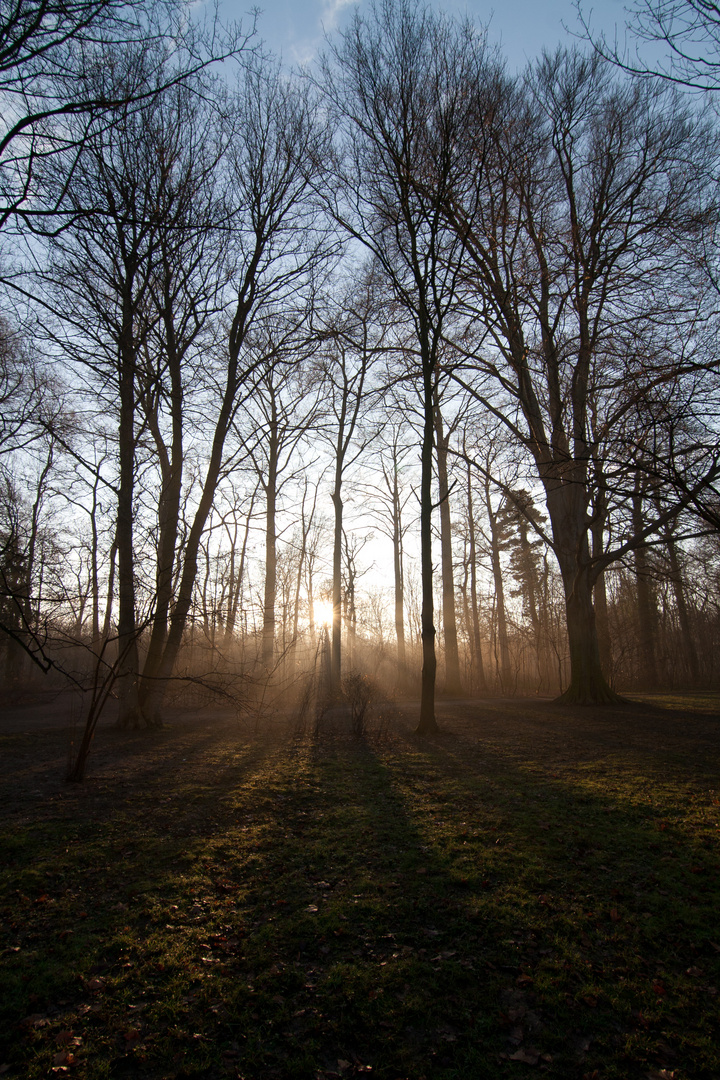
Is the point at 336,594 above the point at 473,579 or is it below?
below

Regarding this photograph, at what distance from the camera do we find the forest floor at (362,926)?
2180 mm

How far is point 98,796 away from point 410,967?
3898 mm

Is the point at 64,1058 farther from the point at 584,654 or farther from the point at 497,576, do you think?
the point at 497,576

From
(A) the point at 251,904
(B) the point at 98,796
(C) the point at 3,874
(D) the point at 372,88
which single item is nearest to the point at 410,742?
(B) the point at 98,796

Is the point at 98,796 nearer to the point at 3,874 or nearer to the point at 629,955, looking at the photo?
the point at 3,874

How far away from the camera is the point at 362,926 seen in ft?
10.1

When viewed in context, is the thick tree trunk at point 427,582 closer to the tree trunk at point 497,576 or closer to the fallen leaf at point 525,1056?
the fallen leaf at point 525,1056

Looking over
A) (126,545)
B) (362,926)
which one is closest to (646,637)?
(126,545)

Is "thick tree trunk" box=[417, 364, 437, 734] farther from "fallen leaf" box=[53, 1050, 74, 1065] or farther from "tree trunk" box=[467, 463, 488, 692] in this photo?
"tree trunk" box=[467, 463, 488, 692]

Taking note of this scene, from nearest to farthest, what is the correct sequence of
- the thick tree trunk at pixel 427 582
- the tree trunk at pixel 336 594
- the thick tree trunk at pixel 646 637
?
the thick tree trunk at pixel 427 582
the tree trunk at pixel 336 594
the thick tree trunk at pixel 646 637

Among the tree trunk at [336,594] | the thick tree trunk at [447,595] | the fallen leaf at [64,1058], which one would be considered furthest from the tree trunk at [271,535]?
the fallen leaf at [64,1058]

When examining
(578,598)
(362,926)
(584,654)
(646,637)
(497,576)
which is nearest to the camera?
(362,926)

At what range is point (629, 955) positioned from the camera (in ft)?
8.98

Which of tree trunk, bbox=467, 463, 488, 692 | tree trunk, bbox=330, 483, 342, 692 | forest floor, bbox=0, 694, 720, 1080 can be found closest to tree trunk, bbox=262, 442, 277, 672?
tree trunk, bbox=330, 483, 342, 692
